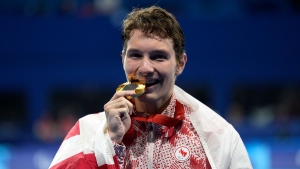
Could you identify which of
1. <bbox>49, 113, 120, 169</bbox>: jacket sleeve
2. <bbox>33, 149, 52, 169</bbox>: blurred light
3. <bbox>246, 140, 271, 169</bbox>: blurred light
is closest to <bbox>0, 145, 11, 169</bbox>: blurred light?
<bbox>33, 149, 52, 169</bbox>: blurred light

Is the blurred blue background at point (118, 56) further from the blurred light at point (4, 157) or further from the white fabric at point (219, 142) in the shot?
the white fabric at point (219, 142)

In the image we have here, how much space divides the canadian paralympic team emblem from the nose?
36 centimetres

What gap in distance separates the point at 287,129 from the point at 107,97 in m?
4.51

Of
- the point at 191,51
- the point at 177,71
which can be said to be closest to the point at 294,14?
the point at 191,51

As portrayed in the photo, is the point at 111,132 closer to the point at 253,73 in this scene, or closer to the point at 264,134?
the point at 264,134

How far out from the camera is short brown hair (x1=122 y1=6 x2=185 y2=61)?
105 inches

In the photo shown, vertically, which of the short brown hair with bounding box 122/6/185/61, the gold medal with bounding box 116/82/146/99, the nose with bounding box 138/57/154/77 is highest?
the short brown hair with bounding box 122/6/185/61

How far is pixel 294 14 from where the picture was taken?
12070mm

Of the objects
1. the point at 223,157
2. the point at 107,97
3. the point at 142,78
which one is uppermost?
the point at 107,97

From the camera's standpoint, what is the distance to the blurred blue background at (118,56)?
39.5 ft

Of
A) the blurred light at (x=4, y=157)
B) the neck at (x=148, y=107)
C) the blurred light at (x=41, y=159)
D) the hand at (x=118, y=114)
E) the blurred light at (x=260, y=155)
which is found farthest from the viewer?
the blurred light at (x=41, y=159)

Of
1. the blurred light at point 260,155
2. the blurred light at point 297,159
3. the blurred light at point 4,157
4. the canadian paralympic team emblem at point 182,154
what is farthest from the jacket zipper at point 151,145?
the blurred light at point 297,159

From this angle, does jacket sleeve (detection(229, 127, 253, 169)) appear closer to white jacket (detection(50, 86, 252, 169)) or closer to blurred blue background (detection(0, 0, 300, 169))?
white jacket (detection(50, 86, 252, 169))

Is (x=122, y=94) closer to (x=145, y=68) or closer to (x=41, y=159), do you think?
(x=145, y=68)
